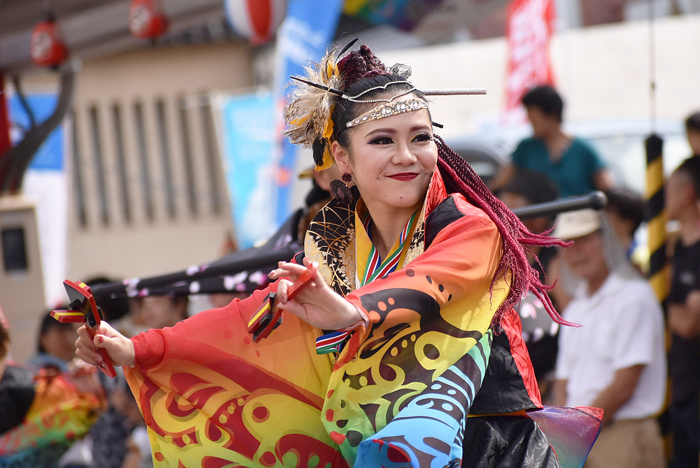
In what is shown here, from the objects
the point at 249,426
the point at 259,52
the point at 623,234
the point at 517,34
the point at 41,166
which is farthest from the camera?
the point at 259,52

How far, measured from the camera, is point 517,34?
8.05 meters

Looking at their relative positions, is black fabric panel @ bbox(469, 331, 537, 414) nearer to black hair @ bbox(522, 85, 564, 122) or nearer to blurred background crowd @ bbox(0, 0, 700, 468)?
blurred background crowd @ bbox(0, 0, 700, 468)

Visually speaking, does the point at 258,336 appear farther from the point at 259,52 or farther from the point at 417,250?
the point at 259,52

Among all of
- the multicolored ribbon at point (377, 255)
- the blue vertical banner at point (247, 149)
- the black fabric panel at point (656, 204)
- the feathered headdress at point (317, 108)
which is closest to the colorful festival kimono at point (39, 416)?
the feathered headdress at point (317, 108)

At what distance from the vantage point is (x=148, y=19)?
5.63 metres

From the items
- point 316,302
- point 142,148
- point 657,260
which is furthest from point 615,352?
point 142,148

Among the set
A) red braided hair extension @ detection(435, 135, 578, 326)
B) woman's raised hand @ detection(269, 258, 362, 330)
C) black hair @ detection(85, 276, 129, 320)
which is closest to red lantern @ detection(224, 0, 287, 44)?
black hair @ detection(85, 276, 129, 320)

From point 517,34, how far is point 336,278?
6.51 meters

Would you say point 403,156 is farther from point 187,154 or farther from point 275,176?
point 187,154

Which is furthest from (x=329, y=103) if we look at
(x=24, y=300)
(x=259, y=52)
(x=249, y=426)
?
(x=259, y=52)

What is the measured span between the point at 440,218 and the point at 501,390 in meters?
0.44

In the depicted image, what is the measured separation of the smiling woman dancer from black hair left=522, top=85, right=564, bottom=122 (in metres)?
2.81

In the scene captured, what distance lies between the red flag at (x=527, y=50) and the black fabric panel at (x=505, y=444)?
6149mm

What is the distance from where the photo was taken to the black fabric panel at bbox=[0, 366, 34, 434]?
3387mm
